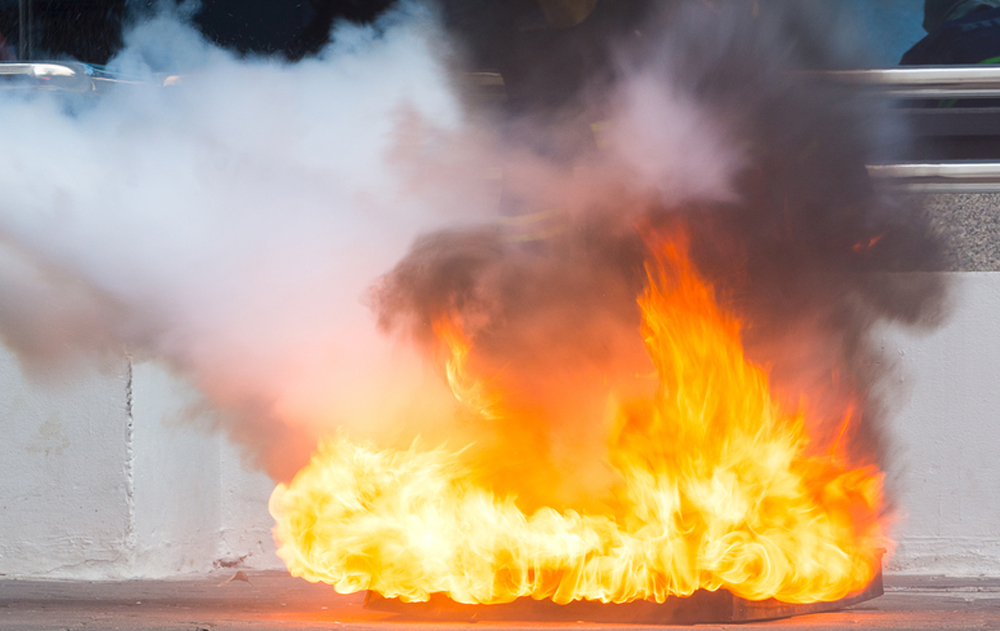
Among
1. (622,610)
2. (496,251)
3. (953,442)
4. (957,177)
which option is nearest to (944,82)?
(957,177)

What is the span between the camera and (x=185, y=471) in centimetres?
468

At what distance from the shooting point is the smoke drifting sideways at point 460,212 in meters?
3.60

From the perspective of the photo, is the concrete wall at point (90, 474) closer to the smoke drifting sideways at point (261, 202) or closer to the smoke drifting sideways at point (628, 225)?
the smoke drifting sideways at point (261, 202)

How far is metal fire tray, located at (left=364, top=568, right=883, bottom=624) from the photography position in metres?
3.15

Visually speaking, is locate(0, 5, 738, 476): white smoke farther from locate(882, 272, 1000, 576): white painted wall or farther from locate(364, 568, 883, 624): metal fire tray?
locate(882, 272, 1000, 576): white painted wall

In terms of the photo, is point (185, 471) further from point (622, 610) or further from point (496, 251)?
point (622, 610)

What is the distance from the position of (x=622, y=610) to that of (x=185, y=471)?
8.48 ft

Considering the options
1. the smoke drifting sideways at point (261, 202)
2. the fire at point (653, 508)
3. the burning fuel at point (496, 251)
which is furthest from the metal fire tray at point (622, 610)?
the smoke drifting sideways at point (261, 202)

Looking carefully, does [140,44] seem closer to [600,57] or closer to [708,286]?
[600,57]

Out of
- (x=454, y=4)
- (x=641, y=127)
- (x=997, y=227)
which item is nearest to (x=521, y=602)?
(x=641, y=127)

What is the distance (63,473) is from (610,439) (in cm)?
278

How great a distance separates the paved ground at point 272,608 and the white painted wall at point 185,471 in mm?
184

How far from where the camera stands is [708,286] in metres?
3.61

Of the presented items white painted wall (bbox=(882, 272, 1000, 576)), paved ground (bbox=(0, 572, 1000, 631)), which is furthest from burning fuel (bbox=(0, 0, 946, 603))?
→ white painted wall (bbox=(882, 272, 1000, 576))
